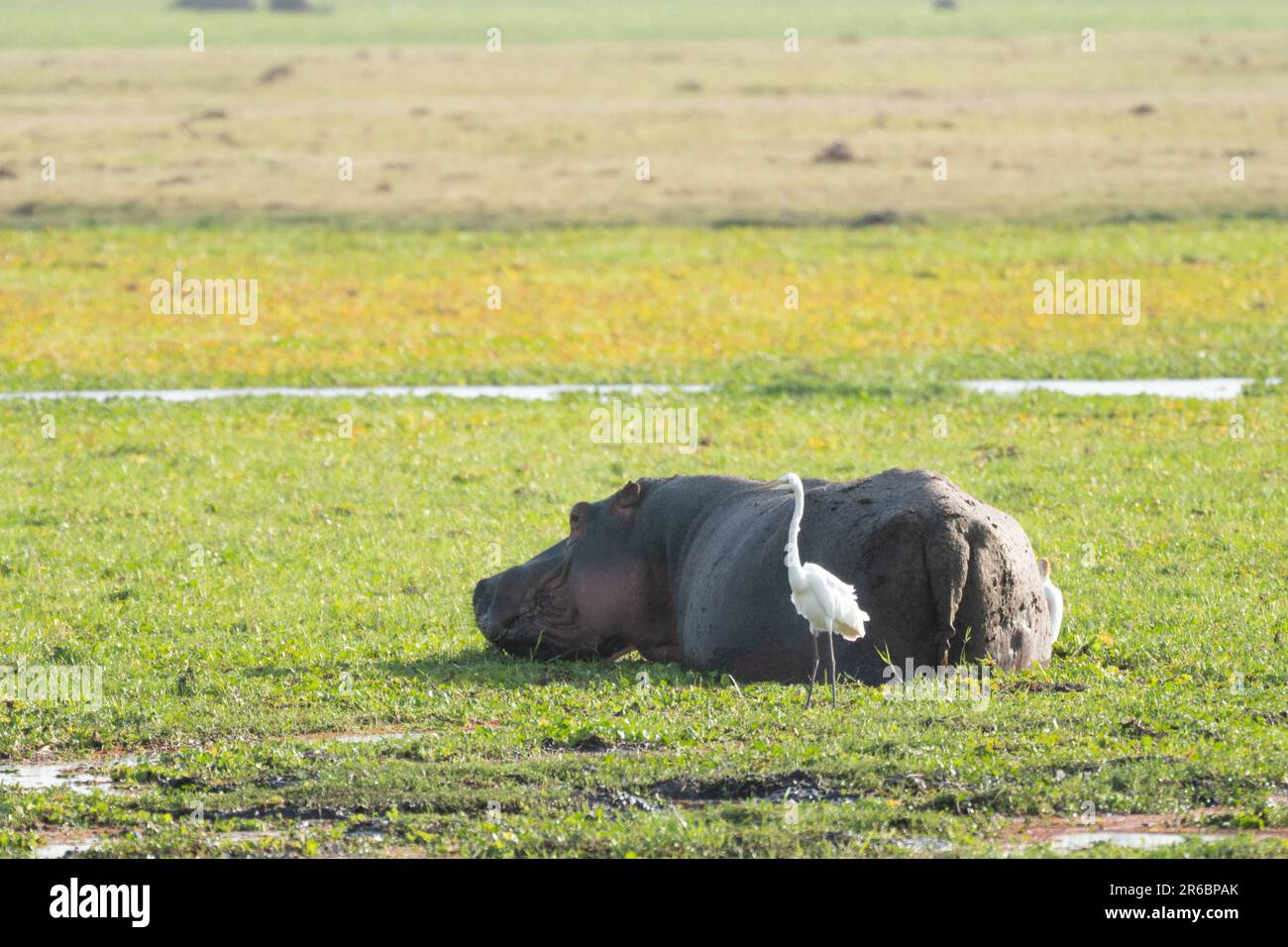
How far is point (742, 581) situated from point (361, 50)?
6098cm

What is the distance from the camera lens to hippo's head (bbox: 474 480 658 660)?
1166cm

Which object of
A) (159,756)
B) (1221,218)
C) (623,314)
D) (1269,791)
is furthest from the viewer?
(1221,218)

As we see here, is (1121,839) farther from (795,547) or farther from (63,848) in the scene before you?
(63,848)

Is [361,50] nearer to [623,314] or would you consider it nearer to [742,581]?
[623,314]

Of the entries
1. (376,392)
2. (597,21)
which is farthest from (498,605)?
(597,21)

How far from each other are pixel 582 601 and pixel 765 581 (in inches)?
56.8

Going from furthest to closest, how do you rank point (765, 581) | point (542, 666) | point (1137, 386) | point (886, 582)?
point (1137, 386)
point (542, 666)
point (765, 581)
point (886, 582)

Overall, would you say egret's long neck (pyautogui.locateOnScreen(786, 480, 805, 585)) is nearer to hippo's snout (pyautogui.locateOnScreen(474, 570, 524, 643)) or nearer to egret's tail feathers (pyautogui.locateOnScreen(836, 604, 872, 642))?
egret's tail feathers (pyautogui.locateOnScreen(836, 604, 872, 642))

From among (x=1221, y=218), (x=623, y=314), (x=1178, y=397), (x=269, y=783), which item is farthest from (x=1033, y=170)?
(x=269, y=783)

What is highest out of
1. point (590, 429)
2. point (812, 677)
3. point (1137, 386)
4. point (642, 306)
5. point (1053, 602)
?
point (642, 306)

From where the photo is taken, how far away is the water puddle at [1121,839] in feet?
25.1

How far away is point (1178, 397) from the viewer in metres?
20.9

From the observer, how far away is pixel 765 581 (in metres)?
10.7

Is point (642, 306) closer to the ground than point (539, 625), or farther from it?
farther from it
